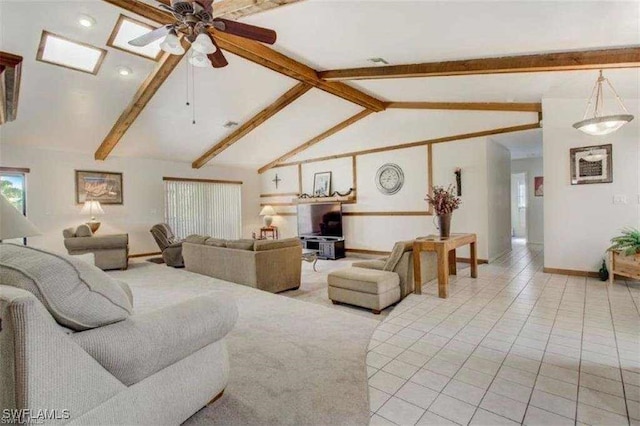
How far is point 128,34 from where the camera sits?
3994 mm

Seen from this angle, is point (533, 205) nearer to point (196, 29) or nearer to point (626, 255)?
point (626, 255)

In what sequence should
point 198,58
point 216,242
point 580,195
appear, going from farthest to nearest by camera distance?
1. point 216,242
2. point 580,195
3. point 198,58

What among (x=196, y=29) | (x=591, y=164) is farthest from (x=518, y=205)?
(x=196, y=29)

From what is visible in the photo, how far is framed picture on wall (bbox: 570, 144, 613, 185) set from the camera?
4461 millimetres

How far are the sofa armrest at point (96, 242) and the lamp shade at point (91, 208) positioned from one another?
1.05 m

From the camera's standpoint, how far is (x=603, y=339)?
257cm

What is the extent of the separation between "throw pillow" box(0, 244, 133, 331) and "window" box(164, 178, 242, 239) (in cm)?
728

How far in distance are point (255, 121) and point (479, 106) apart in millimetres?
4365

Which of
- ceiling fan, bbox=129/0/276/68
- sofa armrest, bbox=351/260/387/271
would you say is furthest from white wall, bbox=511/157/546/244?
ceiling fan, bbox=129/0/276/68

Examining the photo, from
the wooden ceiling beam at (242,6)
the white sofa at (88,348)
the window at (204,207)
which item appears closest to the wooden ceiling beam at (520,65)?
the wooden ceiling beam at (242,6)

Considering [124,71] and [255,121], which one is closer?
[124,71]

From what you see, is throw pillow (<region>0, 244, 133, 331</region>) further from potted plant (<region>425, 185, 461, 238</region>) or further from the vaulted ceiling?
potted plant (<region>425, 185, 461, 238</region>)

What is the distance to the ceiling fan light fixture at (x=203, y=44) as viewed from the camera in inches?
103

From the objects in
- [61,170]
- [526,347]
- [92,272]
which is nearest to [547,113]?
[526,347]
